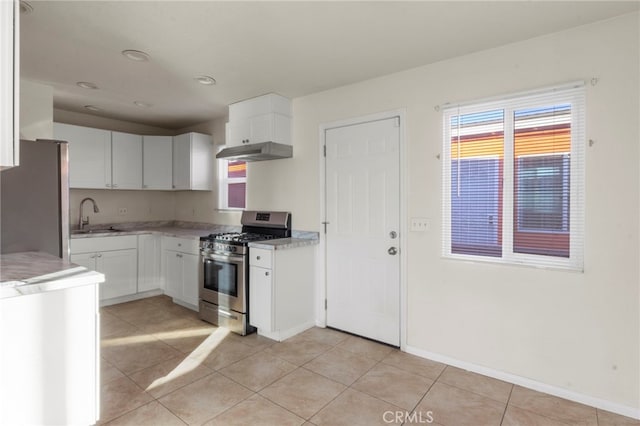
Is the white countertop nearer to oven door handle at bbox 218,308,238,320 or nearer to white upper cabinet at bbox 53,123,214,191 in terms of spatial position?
white upper cabinet at bbox 53,123,214,191

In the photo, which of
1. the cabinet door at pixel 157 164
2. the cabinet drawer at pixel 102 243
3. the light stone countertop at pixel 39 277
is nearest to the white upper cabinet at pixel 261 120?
the cabinet door at pixel 157 164

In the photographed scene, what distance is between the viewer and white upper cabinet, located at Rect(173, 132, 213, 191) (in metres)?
4.68

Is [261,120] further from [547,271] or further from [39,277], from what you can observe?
[547,271]

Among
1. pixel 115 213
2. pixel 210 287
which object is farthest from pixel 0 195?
pixel 115 213

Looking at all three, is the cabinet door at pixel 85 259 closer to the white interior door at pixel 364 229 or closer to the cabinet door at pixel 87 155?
the cabinet door at pixel 87 155

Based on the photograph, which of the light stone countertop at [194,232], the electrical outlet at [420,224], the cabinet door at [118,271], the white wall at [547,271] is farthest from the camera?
the cabinet door at [118,271]

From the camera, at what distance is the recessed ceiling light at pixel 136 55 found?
2.60 m

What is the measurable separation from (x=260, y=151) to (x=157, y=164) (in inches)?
86.6

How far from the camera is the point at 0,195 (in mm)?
2367

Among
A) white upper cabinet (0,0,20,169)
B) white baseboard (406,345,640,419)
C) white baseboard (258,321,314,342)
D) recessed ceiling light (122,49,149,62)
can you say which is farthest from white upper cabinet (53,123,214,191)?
white baseboard (406,345,640,419)

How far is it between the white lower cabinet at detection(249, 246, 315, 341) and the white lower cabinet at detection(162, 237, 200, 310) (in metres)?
0.99

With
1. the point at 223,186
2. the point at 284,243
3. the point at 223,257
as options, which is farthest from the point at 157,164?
the point at 284,243

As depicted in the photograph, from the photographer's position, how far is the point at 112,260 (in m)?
4.20

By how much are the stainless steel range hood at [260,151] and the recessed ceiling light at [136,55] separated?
48.5 inches
